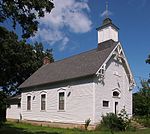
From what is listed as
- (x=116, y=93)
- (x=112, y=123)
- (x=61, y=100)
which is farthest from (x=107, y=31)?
(x=112, y=123)

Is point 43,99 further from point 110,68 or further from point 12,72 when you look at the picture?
point 12,72

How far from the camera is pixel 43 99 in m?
28.2

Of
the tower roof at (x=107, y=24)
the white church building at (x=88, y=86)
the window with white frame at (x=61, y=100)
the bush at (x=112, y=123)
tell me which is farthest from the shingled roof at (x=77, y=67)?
the bush at (x=112, y=123)

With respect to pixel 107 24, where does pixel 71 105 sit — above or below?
below

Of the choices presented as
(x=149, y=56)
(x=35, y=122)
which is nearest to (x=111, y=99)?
(x=35, y=122)

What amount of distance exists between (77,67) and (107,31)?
16.0 ft

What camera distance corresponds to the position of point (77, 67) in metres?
25.1

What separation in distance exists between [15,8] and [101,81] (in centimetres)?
1192

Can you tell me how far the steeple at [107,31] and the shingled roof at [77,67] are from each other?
21.4 inches

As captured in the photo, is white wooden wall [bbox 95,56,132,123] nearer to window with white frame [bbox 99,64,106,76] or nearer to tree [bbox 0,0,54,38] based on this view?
window with white frame [bbox 99,64,106,76]

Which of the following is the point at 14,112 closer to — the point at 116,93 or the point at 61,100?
the point at 61,100

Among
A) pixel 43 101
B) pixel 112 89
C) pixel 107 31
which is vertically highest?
pixel 107 31

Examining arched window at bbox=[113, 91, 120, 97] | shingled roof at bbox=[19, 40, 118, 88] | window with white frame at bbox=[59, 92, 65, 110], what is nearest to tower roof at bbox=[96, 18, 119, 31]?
shingled roof at bbox=[19, 40, 118, 88]

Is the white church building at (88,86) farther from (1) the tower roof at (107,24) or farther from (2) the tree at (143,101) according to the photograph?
(2) the tree at (143,101)
